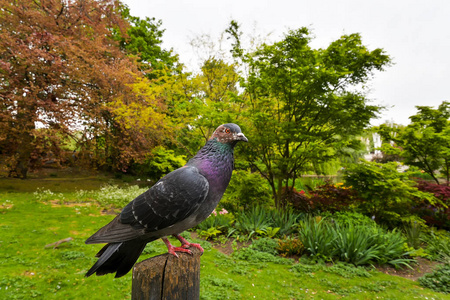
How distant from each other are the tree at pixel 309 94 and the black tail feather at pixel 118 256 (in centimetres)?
455

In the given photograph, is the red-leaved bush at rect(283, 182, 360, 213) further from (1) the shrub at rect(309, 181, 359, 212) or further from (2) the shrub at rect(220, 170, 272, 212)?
(2) the shrub at rect(220, 170, 272, 212)

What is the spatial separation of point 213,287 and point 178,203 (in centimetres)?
259

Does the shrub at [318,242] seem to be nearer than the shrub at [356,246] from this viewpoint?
No

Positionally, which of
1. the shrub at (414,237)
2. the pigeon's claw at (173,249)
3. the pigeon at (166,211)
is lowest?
the shrub at (414,237)

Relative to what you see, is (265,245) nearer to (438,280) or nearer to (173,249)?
(438,280)

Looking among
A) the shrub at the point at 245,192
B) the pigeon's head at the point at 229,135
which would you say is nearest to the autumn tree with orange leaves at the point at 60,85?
the shrub at the point at 245,192

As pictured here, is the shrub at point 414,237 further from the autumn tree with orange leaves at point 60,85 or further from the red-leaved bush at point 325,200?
the autumn tree with orange leaves at point 60,85

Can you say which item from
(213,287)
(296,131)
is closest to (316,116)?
(296,131)

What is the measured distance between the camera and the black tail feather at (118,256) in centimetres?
141

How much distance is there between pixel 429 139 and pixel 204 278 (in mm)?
7427

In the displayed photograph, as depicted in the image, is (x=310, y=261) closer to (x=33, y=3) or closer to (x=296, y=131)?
(x=296, y=131)

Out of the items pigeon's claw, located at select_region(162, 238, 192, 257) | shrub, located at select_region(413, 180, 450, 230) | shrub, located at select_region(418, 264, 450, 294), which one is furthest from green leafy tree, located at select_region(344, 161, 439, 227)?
pigeon's claw, located at select_region(162, 238, 192, 257)

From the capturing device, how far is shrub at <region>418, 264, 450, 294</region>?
4027 mm

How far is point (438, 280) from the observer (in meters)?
4.20
